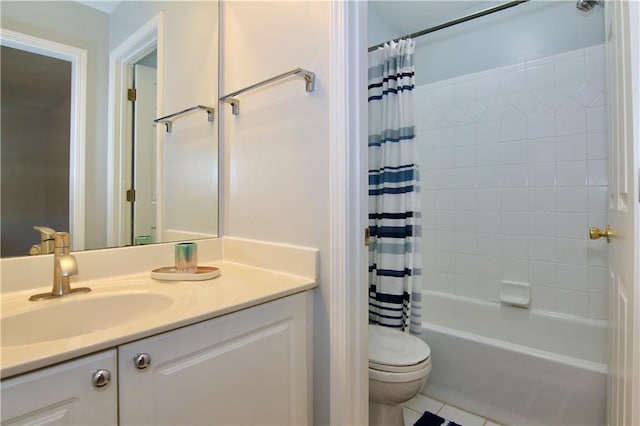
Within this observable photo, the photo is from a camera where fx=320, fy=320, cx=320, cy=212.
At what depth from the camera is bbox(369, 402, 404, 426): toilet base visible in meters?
1.35

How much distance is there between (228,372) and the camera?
83cm

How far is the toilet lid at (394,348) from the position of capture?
1286 mm

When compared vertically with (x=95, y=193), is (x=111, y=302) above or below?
below

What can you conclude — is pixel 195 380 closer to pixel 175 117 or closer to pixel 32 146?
pixel 32 146

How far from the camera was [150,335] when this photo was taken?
27.1 inches

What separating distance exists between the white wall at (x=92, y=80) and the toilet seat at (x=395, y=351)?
44.3 inches

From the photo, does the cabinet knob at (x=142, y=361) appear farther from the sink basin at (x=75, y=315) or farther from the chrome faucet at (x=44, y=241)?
the chrome faucet at (x=44, y=241)

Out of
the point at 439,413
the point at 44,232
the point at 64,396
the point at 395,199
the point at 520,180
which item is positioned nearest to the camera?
the point at 64,396

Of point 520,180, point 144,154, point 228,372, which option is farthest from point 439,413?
point 144,154

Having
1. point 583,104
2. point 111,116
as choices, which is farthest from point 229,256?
point 583,104

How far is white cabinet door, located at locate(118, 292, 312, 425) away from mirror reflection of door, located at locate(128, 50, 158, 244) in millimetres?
633

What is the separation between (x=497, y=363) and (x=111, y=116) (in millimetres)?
2017

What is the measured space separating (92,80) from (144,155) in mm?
301

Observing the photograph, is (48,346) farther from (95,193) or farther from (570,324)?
(570,324)
